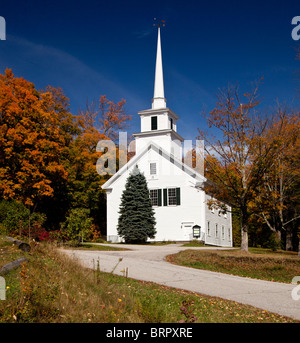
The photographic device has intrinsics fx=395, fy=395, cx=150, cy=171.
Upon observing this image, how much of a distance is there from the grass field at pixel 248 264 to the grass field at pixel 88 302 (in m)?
5.73

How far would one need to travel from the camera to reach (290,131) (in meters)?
23.4

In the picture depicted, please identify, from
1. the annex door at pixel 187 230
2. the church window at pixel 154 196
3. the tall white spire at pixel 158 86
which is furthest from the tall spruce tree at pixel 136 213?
the tall white spire at pixel 158 86

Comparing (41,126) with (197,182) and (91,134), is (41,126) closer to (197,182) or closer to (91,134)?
(91,134)

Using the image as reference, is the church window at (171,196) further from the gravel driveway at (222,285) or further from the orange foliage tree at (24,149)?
the gravel driveway at (222,285)

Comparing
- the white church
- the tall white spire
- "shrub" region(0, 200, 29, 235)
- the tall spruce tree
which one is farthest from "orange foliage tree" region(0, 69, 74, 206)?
the tall white spire

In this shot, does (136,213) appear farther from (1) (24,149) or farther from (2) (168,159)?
(1) (24,149)

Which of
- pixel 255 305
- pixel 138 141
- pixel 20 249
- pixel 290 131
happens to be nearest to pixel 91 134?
pixel 138 141

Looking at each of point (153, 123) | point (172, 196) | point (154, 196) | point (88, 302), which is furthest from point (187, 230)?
point (88, 302)

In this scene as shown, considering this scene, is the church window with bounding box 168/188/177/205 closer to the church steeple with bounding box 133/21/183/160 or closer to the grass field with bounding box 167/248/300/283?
the church steeple with bounding box 133/21/183/160

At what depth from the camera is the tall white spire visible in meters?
39.1

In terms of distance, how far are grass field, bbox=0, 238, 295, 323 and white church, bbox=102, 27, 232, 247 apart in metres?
22.4

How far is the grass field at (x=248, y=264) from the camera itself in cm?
1418

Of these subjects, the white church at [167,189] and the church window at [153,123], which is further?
the church window at [153,123]

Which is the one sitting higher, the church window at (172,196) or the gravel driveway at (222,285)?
the church window at (172,196)
